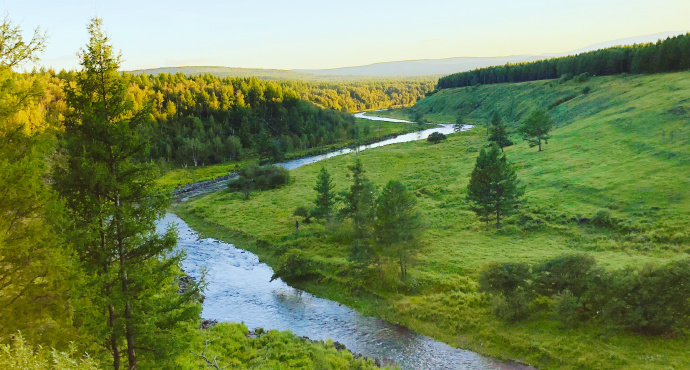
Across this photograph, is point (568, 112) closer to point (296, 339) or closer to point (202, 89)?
point (296, 339)

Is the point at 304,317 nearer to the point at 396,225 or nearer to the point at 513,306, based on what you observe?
the point at 396,225

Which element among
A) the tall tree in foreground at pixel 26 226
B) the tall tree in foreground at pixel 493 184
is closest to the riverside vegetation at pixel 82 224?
the tall tree in foreground at pixel 26 226

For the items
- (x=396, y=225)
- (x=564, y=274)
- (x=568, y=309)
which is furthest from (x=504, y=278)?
(x=396, y=225)

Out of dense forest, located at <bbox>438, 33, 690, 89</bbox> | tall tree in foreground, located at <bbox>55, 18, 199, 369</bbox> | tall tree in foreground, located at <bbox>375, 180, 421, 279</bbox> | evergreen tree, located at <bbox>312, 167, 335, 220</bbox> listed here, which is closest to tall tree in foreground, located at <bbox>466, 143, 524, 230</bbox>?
tall tree in foreground, located at <bbox>375, 180, 421, 279</bbox>

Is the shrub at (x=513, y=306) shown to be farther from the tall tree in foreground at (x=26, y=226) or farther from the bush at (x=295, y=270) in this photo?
the tall tree in foreground at (x=26, y=226)

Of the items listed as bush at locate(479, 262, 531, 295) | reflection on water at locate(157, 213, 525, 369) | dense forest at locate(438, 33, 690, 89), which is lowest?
reflection on water at locate(157, 213, 525, 369)

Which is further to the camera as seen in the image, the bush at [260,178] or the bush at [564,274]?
the bush at [260,178]

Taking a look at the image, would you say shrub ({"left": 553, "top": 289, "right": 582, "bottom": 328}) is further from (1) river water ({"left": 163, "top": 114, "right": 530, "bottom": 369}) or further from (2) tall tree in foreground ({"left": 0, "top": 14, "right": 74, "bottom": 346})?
(2) tall tree in foreground ({"left": 0, "top": 14, "right": 74, "bottom": 346})
